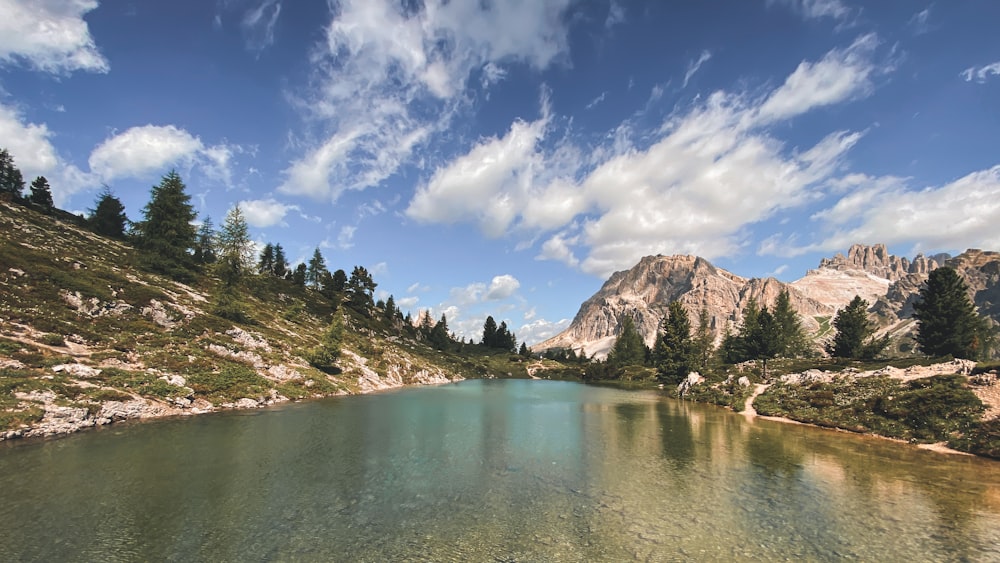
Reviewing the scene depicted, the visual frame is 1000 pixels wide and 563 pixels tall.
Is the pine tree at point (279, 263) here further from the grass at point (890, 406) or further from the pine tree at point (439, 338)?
the grass at point (890, 406)

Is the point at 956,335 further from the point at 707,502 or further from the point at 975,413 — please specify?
the point at 707,502


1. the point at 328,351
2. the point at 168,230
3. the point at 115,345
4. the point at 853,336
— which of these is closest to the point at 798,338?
the point at 853,336

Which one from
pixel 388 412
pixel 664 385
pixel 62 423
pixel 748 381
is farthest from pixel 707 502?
pixel 664 385

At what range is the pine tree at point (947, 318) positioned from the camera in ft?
217

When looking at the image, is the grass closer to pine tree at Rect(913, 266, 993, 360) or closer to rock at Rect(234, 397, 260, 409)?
pine tree at Rect(913, 266, 993, 360)

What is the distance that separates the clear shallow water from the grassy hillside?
4.35 m

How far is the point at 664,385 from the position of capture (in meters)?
108

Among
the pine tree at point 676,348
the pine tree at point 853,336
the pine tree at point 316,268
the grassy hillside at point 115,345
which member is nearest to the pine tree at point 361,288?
the pine tree at point 316,268

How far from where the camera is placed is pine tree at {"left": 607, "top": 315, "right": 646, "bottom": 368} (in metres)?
169

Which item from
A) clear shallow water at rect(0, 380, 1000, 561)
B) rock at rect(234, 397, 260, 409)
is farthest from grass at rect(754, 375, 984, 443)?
rock at rect(234, 397, 260, 409)

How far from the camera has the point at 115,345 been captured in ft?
140

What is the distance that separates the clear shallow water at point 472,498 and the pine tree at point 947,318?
54.4 metres

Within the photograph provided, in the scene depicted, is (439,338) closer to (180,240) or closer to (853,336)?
(180,240)

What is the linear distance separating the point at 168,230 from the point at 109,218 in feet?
155
